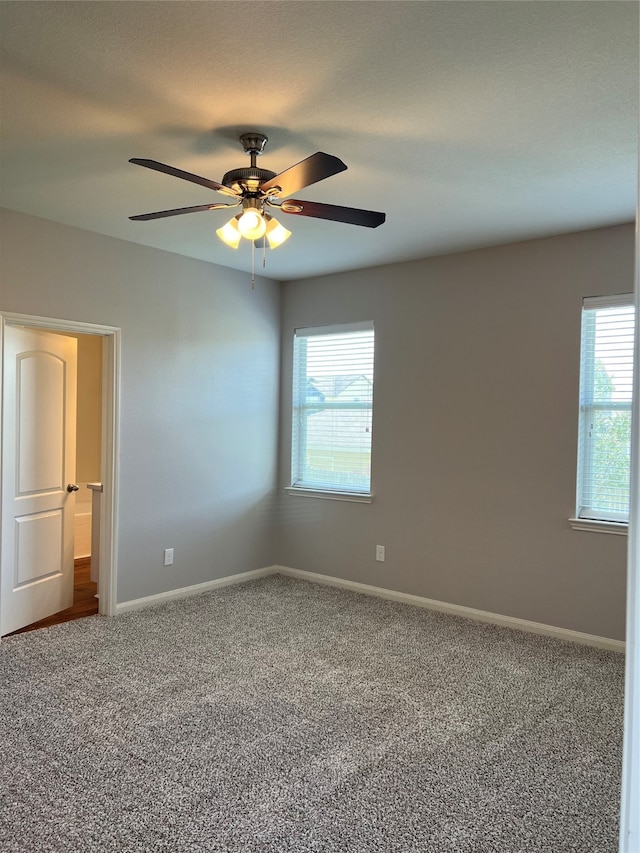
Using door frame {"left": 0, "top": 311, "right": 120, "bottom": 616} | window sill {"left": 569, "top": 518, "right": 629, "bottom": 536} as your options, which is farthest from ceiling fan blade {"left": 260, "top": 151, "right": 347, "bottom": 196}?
window sill {"left": 569, "top": 518, "right": 629, "bottom": 536}

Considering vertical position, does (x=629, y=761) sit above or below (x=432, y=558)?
above

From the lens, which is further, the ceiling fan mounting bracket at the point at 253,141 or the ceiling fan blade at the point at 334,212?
the ceiling fan mounting bracket at the point at 253,141

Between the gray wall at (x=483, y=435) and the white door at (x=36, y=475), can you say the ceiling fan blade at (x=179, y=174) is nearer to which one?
the white door at (x=36, y=475)

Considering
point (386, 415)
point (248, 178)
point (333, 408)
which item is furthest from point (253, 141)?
point (333, 408)

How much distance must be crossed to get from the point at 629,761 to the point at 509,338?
3846mm

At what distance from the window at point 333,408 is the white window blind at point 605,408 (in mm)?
1660

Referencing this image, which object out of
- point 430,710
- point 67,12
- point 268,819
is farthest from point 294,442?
point 67,12

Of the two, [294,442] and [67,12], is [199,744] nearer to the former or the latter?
[67,12]

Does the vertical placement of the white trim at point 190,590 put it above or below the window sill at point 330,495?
below

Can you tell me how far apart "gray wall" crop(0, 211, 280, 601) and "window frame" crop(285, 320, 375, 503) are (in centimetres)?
18

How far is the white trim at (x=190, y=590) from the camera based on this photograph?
4.47 metres

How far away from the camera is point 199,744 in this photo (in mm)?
2633

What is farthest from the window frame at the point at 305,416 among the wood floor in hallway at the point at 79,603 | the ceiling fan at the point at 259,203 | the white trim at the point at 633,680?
the white trim at the point at 633,680

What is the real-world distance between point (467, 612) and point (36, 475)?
312cm
